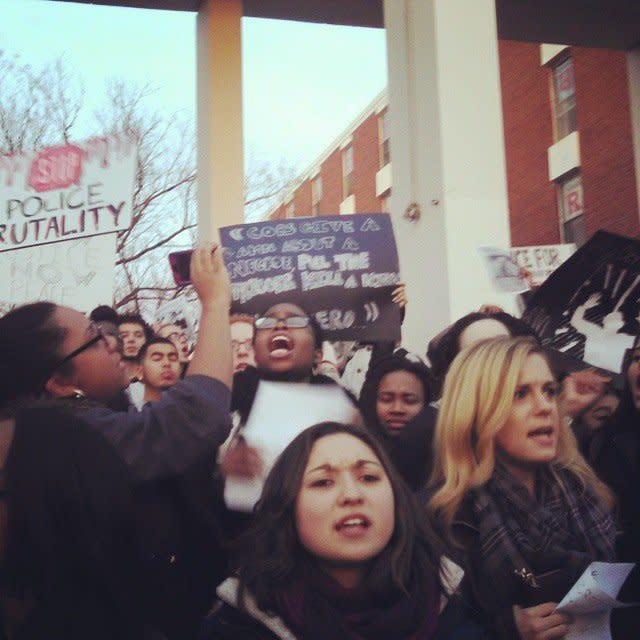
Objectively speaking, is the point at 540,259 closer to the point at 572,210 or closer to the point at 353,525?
the point at 353,525

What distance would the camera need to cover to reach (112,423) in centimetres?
229

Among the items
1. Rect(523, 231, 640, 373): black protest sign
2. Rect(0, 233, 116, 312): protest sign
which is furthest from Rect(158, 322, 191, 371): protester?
Rect(523, 231, 640, 373): black protest sign

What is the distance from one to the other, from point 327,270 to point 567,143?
13.2 meters

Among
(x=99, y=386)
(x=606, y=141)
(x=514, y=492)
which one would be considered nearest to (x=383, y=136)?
(x=606, y=141)

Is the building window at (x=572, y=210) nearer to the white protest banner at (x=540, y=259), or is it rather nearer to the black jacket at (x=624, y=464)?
the white protest banner at (x=540, y=259)

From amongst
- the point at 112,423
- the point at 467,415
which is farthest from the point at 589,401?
the point at 112,423

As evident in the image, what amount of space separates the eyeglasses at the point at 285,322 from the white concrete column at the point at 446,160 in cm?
254

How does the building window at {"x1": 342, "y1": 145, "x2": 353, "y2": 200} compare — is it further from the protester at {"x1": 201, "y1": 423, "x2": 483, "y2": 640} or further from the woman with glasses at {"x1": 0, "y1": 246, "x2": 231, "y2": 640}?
the protester at {"x1": 201, "y1": 423, "x2": 483, "y2": 640}

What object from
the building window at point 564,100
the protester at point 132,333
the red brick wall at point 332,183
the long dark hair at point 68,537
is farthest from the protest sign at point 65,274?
the red brick wall at point 332,183

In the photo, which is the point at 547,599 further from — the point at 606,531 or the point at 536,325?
the point at 536,325

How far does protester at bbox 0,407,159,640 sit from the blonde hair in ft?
3.75

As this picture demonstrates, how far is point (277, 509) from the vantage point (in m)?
2.39

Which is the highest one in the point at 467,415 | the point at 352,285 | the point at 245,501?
the point at 352,285

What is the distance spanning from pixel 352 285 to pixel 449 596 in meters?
2.58
